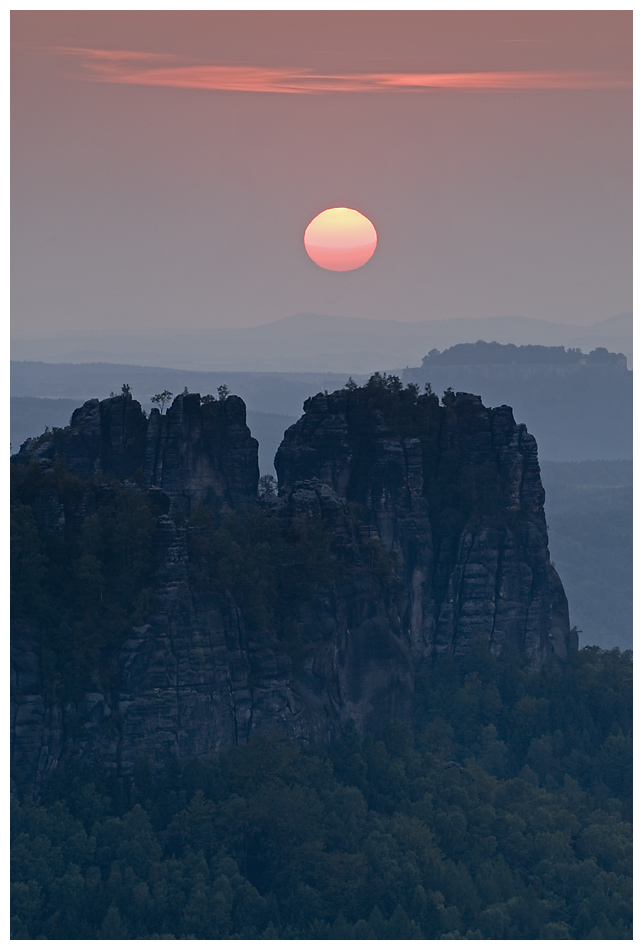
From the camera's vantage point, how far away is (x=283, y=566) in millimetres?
105438

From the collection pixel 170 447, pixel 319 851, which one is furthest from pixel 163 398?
pixel 319 851

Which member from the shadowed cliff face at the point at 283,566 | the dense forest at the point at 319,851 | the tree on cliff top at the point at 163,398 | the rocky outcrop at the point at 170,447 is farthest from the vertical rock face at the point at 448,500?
the dense forest at the point at 319,851

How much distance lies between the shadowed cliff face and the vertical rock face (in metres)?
0.17

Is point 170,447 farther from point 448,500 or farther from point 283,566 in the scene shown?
point 448,500

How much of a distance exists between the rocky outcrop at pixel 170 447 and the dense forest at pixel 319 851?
24471 millimetres

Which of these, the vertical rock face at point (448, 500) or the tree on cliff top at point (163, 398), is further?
the vertical rock face at point (448, 500)

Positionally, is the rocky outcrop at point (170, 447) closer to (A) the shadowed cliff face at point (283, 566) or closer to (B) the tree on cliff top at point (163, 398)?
(A) the shadowed cliff face at point (283, 566)

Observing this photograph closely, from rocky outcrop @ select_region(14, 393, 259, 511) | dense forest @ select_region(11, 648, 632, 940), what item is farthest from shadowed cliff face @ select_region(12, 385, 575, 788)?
dense forest @ select_region(11, 648, 632, 940)

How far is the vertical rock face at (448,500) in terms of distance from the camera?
407 feet

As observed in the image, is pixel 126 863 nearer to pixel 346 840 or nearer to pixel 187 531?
pixel 346 840

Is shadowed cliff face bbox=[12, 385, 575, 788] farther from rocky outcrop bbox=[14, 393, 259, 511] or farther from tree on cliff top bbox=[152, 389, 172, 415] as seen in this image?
tree on cliff top bbox=[152, 389, 172, 415]

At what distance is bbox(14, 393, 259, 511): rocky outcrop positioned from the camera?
116m

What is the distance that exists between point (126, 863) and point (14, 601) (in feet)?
57.0
